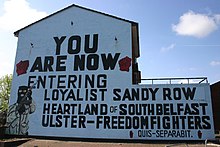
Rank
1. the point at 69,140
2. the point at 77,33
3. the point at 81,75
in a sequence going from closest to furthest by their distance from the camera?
1. the point at 69,140
2. the point at 81,75
3. the point at 77,33

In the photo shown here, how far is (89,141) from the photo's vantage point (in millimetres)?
17938

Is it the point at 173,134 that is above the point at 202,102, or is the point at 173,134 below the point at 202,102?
below

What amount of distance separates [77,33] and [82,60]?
2.74 metres

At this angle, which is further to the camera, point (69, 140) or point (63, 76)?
point (63, 76)

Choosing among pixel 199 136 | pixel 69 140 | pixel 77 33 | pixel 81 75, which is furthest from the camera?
pixel 77 33

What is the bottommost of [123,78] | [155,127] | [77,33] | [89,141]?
[89,141]

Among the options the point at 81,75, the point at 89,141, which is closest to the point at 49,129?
the point at 89,141

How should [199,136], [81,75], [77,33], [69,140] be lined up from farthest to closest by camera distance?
[77,33], [81,75], [69,140], [199,136]

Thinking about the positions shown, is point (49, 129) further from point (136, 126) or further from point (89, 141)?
point (136, 126)

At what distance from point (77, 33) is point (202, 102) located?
12246 millimetres

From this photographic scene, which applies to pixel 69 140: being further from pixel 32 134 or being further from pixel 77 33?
pixel 77 33

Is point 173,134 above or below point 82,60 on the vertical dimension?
below

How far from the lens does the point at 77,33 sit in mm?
20922

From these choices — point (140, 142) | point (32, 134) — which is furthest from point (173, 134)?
point (32, 134)
